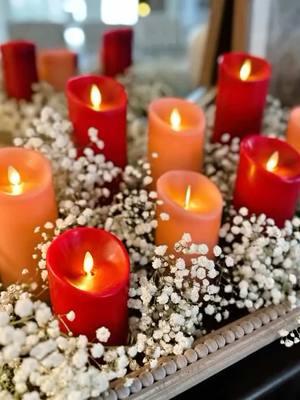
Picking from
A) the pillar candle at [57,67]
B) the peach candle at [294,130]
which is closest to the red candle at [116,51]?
the pillar candle at [57,67]

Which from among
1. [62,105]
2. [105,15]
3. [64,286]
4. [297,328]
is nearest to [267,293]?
[297,328]

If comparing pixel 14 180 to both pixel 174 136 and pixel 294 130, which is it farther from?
pixel 294 130

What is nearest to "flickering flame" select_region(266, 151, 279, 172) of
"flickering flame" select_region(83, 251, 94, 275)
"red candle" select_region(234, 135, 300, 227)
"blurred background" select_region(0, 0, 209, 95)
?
"red candle" select_region(234, 135, 300, 227)

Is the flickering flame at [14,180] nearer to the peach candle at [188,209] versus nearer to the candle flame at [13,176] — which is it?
the candle flame at [13,176]

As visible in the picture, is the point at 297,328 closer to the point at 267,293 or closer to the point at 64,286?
the point at 267,293

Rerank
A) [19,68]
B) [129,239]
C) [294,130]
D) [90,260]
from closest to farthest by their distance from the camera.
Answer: [90,260] < [129,239] < [294,130] < [19,68]

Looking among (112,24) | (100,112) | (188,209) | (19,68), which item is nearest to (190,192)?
(188,209)
